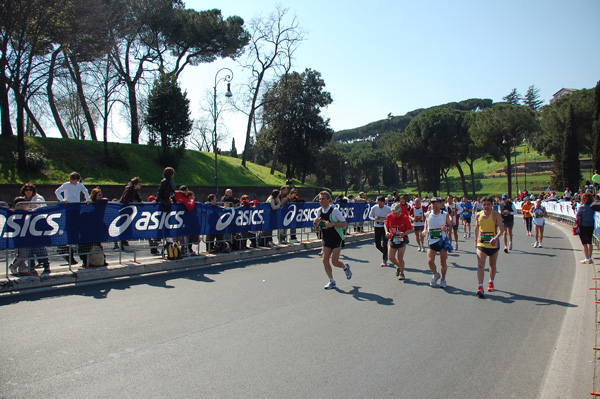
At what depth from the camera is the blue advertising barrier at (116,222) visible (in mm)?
8102

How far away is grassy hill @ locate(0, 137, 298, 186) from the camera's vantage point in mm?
27031

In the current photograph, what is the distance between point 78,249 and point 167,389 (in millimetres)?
6147

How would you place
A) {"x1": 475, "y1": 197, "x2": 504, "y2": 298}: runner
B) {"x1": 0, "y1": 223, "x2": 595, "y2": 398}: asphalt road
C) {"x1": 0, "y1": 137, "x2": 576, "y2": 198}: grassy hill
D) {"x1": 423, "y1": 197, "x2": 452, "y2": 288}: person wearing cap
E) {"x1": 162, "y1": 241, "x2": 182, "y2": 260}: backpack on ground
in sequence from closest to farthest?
{"x1": 0, "y1": 223, "x2": 595, "y2": 398}: asphalt road, {"x1": 475, "y1": 197, "x2": 504, "y2": 298}: runner, {"x1": 423, "y1": 197, "x2": 452, "y2": 288}: person wearing cap, {"x1": 162, "y1": 241, "x2": 182, "y2": 260}: backpack on ground, {"x1": 0, "y1": 137, "x2": 576, "y2": 198}: grassy hill

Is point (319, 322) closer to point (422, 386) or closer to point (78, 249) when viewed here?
point (422, 386)

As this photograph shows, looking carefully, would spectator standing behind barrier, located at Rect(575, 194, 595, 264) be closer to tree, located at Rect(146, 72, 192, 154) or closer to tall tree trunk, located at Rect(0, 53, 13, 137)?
tall tree trunk, located at Rect(0, 53, 13, 137)

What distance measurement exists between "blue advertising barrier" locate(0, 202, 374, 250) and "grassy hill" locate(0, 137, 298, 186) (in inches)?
746

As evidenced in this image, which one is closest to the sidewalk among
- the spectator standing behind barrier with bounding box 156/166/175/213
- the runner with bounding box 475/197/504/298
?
the spectator standing behind barrier with bounding box 156/166/175/213

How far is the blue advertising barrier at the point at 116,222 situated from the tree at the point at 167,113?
2331cm

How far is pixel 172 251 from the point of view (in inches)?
424

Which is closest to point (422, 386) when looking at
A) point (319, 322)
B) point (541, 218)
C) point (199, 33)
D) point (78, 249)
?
point (319, 322)

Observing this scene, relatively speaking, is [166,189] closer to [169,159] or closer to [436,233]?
[436,233]

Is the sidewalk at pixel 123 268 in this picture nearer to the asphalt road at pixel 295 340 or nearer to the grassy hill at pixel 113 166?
the asphalt road at pixel 295 340

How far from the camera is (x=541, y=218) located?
53.1 ft

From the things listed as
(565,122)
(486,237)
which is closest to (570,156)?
(565,122)
